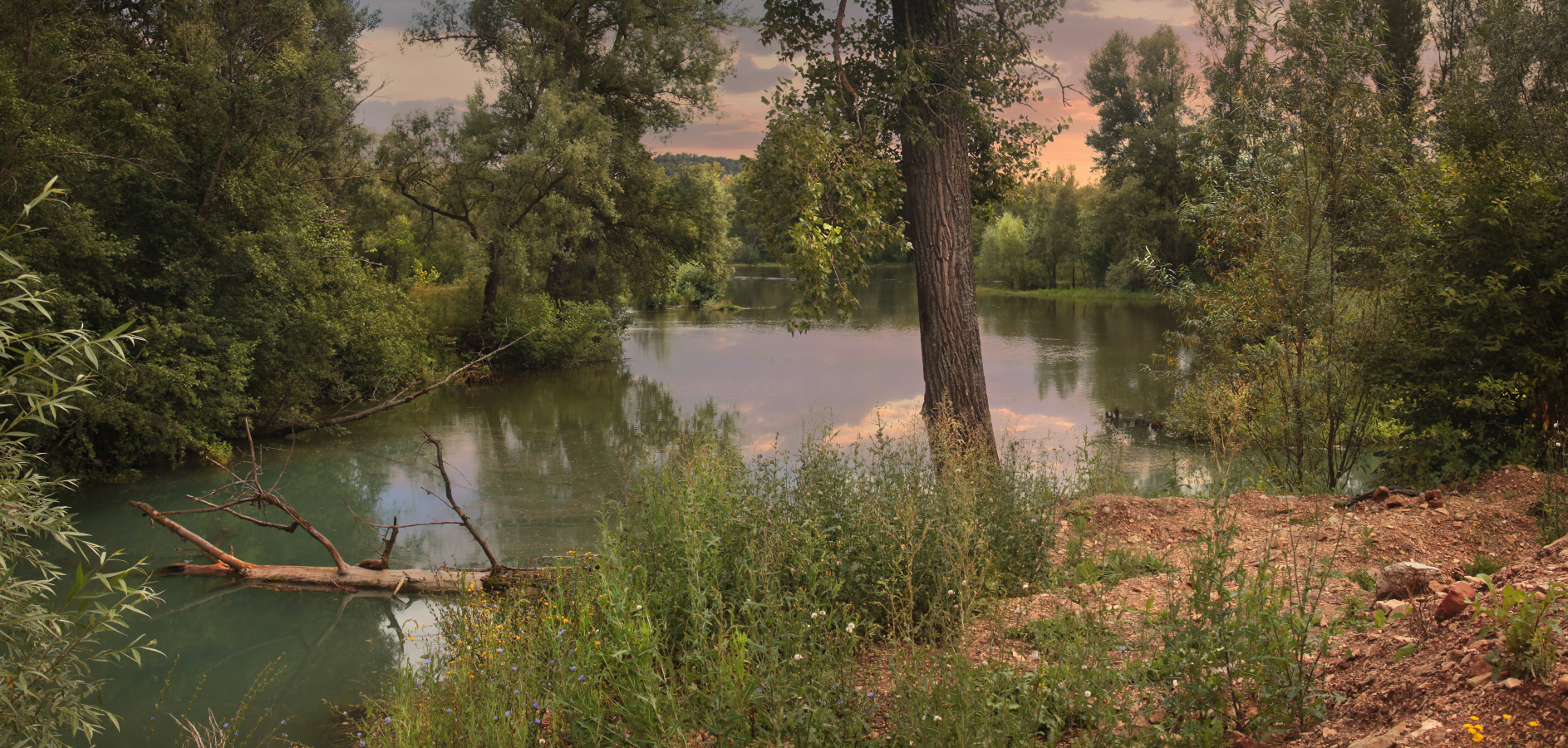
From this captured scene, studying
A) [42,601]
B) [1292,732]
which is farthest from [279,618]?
[1292,732]

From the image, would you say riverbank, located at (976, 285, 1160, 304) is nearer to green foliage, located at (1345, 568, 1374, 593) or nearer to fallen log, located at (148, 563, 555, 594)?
green foliage, located at (1345, 568, 1374, 593)

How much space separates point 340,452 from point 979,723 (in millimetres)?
12600

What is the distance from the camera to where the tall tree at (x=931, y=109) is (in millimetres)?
7199

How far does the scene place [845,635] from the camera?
11.1 feet

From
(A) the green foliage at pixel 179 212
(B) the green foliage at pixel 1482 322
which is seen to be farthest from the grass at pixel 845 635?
(A) the green foliage at pixel 179 212

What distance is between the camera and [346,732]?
16.5 feet

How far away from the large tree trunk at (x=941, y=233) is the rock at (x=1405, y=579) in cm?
389

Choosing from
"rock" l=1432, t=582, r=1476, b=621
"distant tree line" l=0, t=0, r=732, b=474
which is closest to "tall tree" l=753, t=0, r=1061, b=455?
"rock" l=1432, t=582, r=1476, b=621

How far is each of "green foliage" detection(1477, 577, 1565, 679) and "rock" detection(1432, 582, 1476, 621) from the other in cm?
29

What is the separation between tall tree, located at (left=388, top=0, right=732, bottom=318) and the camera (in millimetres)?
17828

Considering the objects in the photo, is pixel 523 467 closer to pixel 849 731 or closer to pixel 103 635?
pixel 103 635

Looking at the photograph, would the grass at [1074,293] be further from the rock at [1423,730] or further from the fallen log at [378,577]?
the rock at [1423,730]

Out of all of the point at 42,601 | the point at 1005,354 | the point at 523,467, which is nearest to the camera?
the point at 42,601

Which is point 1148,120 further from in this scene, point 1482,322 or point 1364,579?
point 1364,579
